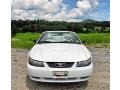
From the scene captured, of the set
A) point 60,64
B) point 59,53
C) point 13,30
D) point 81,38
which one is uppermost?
point 13,30

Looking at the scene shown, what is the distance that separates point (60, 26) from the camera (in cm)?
743

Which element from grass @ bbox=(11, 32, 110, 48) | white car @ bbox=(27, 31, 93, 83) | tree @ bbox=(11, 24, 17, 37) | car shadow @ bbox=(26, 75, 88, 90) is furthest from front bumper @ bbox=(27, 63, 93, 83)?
tree @ bbox=(11, 24, 17, 37)

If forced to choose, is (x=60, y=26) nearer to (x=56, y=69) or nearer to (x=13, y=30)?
(x=13, y=30)

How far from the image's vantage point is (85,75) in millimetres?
5270

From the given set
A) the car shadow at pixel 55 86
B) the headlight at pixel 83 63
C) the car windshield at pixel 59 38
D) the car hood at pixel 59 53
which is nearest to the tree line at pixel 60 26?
the car windshield at pixel 59 38

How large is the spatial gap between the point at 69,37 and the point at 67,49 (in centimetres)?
73

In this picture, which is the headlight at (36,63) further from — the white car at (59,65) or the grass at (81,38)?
the grass at (81,38)

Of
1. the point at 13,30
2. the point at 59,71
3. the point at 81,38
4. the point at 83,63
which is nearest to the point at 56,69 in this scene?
the point at 59,71

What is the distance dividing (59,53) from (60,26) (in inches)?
80.7

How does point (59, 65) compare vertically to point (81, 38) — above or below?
below

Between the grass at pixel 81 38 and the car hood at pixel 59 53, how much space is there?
1.18 meters
